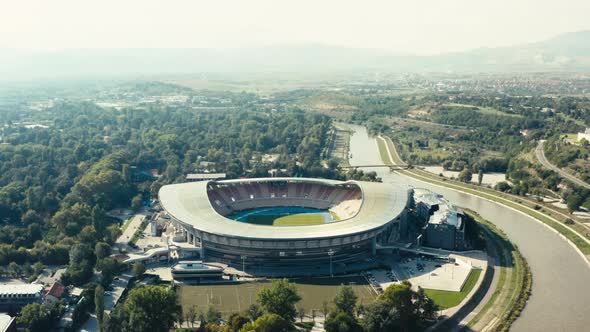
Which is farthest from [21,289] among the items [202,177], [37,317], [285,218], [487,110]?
[487,110]

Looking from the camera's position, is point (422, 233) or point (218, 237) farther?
point (422, 233)

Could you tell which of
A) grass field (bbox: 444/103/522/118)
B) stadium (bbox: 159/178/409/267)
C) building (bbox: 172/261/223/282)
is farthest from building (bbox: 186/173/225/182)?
grass field (bbox: 444/103/522/118)

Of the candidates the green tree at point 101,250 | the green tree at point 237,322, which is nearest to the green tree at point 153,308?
the green tree at point 237,322

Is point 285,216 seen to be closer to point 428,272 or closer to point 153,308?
point 428,272

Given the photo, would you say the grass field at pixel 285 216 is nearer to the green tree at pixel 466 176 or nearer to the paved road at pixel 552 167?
the green tree at pixel 466 176

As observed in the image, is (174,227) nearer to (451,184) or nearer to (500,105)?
(451,184)

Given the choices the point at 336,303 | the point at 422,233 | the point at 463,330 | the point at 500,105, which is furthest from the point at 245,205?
the point at 500,105
